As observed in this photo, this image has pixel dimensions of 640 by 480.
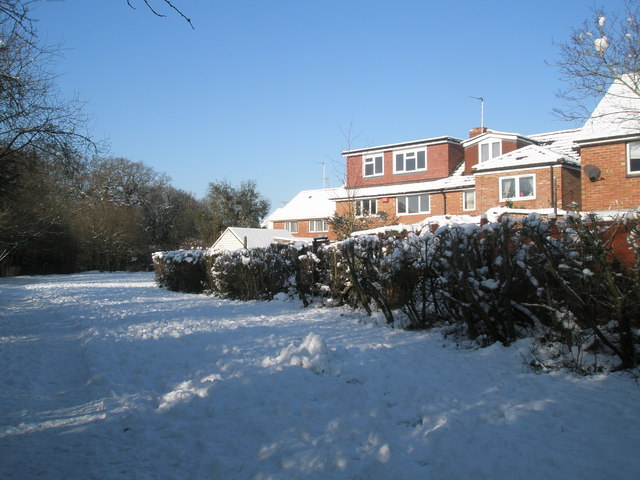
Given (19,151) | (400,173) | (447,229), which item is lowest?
(447,229)

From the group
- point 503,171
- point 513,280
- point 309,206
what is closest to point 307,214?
point 309,206

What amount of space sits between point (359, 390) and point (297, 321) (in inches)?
188

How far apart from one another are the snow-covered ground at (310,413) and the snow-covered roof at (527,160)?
17531 millimetres

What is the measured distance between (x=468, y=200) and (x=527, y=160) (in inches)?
200

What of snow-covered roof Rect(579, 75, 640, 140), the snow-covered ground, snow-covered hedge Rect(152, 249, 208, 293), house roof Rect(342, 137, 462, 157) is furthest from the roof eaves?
the snow-covered ground

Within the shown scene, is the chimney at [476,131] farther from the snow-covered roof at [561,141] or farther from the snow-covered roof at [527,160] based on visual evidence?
the snow-covered roof at [527,160]

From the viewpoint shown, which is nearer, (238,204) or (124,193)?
(238,204)

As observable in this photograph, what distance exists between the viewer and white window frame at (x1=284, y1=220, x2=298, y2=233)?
1666 inches

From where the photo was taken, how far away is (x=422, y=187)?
2895 centimetres

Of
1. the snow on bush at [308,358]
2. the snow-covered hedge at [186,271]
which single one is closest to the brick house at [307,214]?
the snow-covered hedge at [186,271]

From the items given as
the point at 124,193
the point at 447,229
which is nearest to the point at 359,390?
the point at 447,229

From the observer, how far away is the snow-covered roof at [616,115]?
53.2 feet

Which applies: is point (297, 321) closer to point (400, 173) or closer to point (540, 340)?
point (540, 340)

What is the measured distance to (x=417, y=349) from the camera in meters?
6.74
